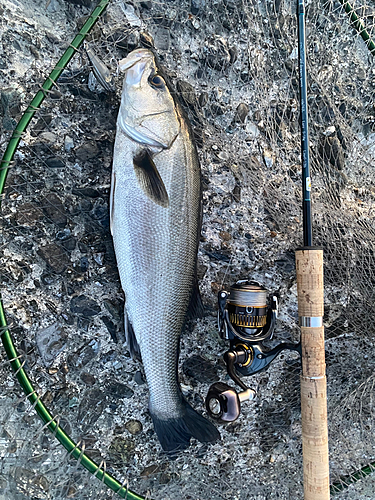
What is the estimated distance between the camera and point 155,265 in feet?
5.26

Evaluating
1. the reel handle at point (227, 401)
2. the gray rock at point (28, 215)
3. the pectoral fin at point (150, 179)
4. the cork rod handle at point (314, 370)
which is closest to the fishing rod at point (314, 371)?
the cork rod handle at point (314, 370)

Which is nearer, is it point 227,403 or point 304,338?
point 227,403

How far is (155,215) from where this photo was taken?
5.22 ft

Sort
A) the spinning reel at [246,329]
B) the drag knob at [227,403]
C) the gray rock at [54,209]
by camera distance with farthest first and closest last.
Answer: the gray rock at [54,209]
the spinning reel at [246,329]
the drag knob at [227,403]

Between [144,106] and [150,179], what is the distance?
32cm

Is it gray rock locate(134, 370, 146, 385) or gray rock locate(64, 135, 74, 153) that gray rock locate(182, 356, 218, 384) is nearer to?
gray rock locate(134, 370, 146, 385)

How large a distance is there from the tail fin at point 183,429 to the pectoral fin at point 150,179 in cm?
97

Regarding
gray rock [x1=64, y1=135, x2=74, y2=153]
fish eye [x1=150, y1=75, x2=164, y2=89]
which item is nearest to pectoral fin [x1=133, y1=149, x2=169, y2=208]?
fish eye [x1=150, y1=75, x2=164, y2=89]

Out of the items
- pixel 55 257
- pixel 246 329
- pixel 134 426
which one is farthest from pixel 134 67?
pixel 134 426

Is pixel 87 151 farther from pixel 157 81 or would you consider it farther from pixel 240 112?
pixel 240 112

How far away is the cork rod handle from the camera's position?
1.64 metres

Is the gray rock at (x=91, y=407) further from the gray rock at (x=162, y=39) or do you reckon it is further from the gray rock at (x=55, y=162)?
the gray rock at (x=162, y=39)

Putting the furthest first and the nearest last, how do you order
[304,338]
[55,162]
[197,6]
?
[197,6] < [55,162] < [304,338]

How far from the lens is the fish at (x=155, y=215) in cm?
159
